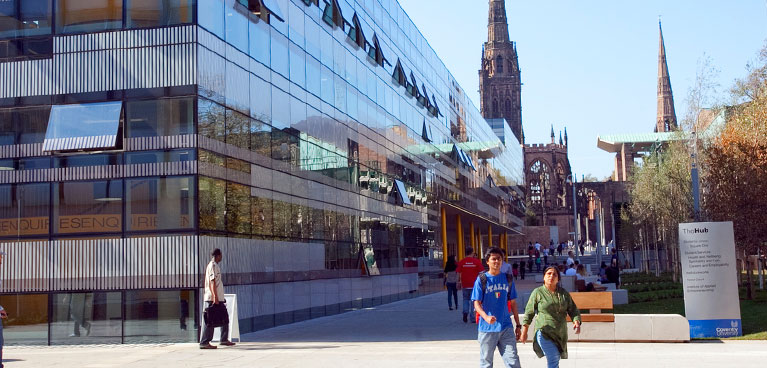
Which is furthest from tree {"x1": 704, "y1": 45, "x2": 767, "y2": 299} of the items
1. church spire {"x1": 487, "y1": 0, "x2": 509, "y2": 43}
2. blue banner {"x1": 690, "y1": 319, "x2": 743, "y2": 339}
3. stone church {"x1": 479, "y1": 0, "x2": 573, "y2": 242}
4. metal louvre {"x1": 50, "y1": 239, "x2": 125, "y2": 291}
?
church spire {"x1": 487, "y1": 0, "x2": 509, "y2": 43}

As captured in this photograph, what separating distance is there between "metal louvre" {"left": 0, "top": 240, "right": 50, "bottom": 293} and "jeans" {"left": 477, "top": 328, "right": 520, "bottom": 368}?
11.6 metres

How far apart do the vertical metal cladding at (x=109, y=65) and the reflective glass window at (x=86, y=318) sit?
4184 millimetres

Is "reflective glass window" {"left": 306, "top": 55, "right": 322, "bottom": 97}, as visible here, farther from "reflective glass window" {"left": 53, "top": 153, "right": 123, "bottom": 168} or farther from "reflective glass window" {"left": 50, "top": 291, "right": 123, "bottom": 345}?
"reflective glass window" {"left": 50, "top": 291, "right": 123, "bottom": 345}

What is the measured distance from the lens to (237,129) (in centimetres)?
2050

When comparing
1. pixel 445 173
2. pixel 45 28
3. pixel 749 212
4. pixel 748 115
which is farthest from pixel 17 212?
pixel 445 173

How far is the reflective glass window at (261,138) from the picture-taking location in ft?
70.4

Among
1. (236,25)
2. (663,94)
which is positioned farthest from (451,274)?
(663,94)

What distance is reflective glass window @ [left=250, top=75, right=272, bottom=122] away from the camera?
70.7 ft

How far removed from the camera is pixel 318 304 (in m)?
25.5

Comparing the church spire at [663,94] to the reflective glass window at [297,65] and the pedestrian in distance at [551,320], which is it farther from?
the pedestrian in distance at [551,320]

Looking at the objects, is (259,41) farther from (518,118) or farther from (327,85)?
(518,118)

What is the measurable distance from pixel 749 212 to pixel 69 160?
19.0 m

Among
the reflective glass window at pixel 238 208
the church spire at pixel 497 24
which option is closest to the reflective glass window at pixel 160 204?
the reflective glass window at pixel 238 208

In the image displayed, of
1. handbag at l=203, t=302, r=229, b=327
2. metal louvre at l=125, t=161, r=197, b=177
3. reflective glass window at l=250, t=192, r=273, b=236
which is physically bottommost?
handbag at l=203, t=302, r=229, b=327
